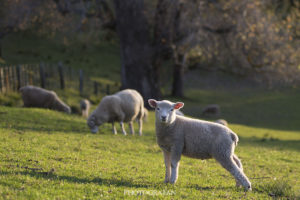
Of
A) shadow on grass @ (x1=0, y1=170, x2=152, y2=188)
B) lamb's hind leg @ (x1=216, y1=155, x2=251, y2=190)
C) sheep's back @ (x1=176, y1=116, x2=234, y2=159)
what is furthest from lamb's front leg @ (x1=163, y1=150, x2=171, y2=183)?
lamb's hind leg @ (x1=216, y1=155, x2=251, y2=190)

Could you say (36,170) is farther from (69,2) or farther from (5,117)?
(69,2)

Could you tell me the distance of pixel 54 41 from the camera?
45469 millimetres

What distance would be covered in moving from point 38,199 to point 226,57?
70.1 ft

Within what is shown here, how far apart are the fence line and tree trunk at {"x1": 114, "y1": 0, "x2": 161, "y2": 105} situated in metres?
4.16

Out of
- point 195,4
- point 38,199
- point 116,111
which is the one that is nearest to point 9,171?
point 38,199

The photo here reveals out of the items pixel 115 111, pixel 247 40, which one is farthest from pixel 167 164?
pixel 247 40

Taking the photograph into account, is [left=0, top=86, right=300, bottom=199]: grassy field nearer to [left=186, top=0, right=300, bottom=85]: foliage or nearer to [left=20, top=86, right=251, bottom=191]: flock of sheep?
[left=20, top=86, right=251, bottom=191]: flock of sheep

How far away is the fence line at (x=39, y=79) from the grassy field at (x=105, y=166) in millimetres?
4222

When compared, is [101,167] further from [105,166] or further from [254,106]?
[254,106]

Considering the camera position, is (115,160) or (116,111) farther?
(116,111)

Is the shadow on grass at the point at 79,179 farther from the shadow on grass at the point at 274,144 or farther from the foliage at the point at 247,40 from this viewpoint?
the foliage at the point at 247,40

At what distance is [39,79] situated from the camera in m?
25.7

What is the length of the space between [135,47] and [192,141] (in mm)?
17561

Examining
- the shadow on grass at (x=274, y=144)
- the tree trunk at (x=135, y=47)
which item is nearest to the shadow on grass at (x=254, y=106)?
the tree trunk at (x=135, y=47)
